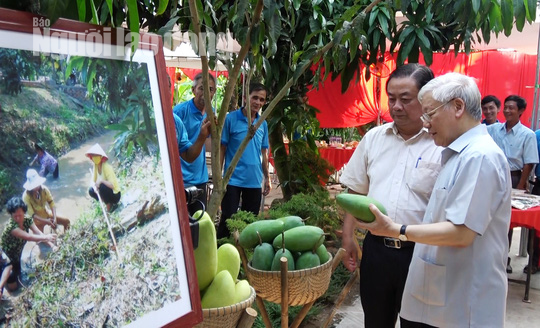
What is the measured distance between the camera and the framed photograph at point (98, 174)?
69cm

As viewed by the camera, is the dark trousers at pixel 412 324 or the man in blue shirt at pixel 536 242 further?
the man in blue shirt at pixel 536 242

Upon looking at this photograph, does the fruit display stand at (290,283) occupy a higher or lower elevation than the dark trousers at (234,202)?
higher

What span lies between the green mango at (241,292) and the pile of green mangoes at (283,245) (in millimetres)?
495

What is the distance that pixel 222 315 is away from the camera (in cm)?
101

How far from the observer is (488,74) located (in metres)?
6.39

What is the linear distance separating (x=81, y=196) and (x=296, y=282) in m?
1.02

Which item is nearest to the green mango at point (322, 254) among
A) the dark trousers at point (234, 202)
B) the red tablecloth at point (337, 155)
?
the dark trousers at point (234, 202)

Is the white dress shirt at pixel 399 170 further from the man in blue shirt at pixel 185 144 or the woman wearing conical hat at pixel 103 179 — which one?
the woman wearing conical hat at pixel 103 179

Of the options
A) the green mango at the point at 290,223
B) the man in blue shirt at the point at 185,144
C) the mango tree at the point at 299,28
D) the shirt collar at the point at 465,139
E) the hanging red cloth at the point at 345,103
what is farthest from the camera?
the hanging red cloth at the point at 345,103

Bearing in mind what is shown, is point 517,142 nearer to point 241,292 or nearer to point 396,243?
point 396,243

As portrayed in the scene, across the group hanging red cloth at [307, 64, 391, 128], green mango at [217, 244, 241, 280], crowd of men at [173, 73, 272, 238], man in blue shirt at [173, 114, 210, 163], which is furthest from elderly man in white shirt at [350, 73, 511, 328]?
hanging red cloth at [307, 64, 391, 128]

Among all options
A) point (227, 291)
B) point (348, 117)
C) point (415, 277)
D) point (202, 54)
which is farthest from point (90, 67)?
point (348, 117)

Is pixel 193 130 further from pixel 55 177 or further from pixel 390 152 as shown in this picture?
pixel 55 177

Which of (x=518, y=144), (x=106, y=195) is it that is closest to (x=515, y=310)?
(x=518, y=144)
